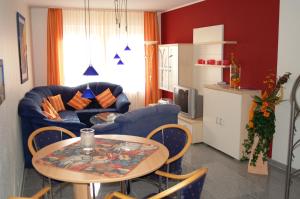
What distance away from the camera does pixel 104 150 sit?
2520 millimetres

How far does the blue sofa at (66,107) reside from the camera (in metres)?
4.12

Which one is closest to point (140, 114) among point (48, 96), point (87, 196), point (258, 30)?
point (87, 196)

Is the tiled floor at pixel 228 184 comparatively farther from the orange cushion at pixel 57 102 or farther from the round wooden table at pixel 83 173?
the orange cushion at pixel 57 102

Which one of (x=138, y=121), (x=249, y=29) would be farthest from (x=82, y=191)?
(x=249, y=29)

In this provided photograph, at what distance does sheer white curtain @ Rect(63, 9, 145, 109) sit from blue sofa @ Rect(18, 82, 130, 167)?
33 cm

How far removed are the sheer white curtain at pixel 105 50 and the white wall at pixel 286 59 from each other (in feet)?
14.0

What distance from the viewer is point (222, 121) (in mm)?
4770

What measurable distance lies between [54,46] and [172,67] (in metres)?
2.92

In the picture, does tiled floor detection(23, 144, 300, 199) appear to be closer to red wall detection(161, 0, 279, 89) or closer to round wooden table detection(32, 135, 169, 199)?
round wooden table detection(32, 135, 169, 199)

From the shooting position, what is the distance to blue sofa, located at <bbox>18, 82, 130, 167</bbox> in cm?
412

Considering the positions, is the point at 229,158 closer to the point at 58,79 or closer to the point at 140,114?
the point at 140,114

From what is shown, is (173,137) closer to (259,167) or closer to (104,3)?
(259,167)

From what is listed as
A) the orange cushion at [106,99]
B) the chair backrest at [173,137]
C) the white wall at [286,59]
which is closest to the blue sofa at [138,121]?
the chair backrest at [173,137]

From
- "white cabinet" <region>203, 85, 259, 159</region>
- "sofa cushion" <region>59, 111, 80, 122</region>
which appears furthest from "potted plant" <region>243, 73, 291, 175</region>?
"sofa cushion" <region>59, 111, 80, 122</region>
